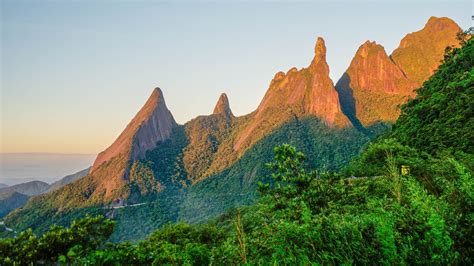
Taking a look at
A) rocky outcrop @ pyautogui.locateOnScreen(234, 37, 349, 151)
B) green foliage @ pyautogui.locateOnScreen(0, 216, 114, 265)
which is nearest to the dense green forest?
green foliage @ pyautogui.locateOnScreen(0, 216, 114, 265)

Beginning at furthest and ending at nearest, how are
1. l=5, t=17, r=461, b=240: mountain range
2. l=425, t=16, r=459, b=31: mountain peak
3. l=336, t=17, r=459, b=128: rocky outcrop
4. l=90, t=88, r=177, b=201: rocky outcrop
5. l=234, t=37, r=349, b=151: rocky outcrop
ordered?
l=425, t=16, r=459, b=31: mountain peak
l=336, t=17, r=459, b=128: rocky outcrop
l=234, t=37, r=349, b=151: rocky outcrop
l=90, t=88, r=177, b=201: rocky outcrop
l=5, t=17, r=461, b=240: mountain range

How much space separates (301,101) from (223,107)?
132ft

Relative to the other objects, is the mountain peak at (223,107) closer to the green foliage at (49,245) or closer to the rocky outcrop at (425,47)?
the rocky outcrop at (425,47)

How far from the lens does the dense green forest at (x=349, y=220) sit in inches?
107

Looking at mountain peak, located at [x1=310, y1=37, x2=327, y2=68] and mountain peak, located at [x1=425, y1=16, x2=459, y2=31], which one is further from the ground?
mountain peak, located at [x1=425, y1=16, x2=459, y2=31]

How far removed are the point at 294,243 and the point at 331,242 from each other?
13.4 inches

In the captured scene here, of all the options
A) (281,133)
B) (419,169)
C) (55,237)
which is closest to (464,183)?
(419,169)

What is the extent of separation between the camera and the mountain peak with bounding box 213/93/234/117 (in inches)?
4879

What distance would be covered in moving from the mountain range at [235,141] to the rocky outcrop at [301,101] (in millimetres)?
305

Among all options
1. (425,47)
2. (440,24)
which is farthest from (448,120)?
(440,24)

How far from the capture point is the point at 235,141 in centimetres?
10150

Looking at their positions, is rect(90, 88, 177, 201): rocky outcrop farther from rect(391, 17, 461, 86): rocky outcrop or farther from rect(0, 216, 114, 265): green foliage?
rect(391, 17, 461, 86): rocky outcrop

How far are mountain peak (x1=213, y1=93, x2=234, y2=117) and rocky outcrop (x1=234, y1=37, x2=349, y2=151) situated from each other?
2261 cm

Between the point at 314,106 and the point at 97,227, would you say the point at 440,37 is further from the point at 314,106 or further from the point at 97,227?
the point at 97,227
